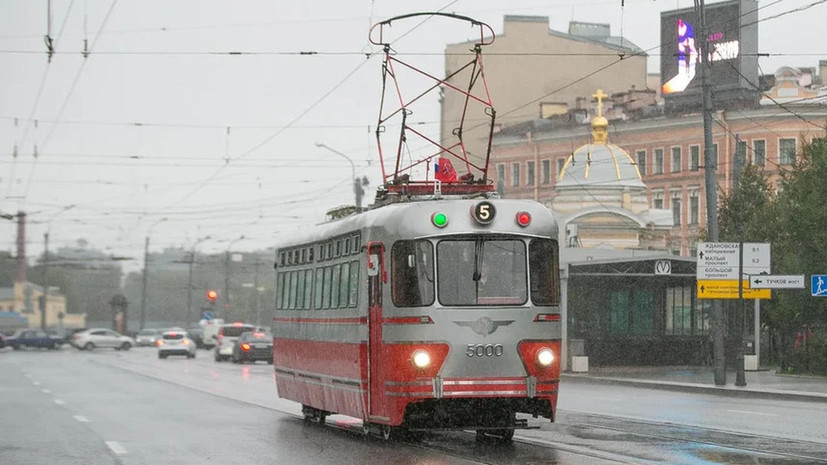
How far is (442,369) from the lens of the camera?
56.2ft

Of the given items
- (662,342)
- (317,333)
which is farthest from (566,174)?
(317,333)

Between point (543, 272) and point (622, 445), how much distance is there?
7.12 feet

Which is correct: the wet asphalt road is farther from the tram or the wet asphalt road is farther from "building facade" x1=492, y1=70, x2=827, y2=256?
"building facade" x1=492, y1=70, x2=827, y2=256

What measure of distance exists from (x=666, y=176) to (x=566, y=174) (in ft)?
57.7

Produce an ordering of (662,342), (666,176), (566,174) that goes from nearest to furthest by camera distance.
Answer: (662,342) → (566,174) → (666,176)

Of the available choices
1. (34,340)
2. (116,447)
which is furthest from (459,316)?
(34,340)

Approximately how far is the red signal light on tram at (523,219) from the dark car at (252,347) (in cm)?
4267

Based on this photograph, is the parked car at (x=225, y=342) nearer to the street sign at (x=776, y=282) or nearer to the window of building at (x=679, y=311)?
the window of building at (x=679, y=311)

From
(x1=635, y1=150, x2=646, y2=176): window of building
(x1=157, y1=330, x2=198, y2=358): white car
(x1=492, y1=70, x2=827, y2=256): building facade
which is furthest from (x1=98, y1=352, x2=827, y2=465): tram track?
(x1=635, y1=150, x2=646, y2=176): window of building

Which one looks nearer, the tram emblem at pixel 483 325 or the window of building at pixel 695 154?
the tram emblem at pixel 483 325

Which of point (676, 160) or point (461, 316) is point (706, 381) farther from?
point (676, 160)

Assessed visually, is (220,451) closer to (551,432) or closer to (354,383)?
(354,383)

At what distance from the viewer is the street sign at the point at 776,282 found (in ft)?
115

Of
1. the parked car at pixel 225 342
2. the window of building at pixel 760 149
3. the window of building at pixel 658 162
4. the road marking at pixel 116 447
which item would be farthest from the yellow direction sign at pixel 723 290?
the window of building at pixel 658 162
